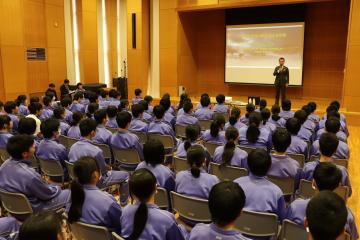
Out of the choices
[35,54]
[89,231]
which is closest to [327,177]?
[89,231]

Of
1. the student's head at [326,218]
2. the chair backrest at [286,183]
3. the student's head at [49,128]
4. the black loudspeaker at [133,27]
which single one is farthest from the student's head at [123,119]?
the black loudspeaker at [133,27]

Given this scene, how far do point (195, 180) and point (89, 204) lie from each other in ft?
3.25

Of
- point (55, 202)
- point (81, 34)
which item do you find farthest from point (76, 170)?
point (81, 34)

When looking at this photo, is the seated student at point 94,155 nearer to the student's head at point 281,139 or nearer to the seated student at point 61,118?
the seated student at point 61,118

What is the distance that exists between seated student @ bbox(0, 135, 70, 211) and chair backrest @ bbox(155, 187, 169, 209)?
3.28 feet

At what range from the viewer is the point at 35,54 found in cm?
1195

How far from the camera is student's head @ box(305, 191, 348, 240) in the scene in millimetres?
1665

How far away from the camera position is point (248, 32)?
12727mm

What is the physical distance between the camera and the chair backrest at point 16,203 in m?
3.05

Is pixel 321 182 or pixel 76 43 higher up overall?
pixel 76 43

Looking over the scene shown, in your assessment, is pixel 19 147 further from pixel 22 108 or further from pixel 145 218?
pixel 22 108

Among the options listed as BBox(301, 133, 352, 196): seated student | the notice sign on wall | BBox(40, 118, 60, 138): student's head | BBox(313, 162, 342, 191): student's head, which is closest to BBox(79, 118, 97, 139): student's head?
BBox(40, 118, 60, 138): student's head

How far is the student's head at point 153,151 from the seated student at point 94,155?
2.67 ft

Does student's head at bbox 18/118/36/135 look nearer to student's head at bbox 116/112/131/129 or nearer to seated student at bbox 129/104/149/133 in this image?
student's head at bbox 116/112/131/129
